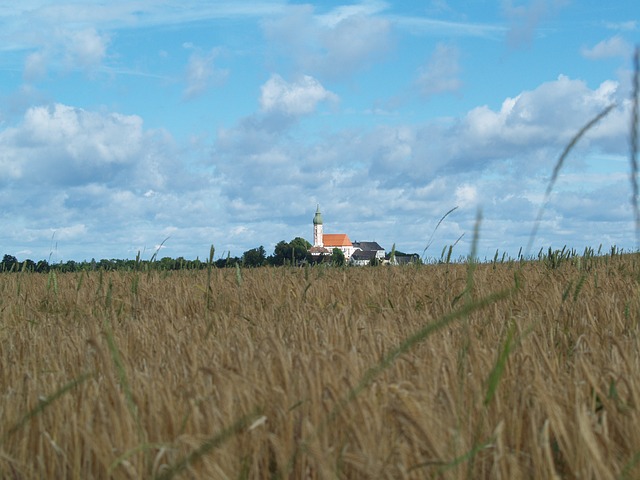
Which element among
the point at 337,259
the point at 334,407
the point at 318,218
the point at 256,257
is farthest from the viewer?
the point at 318,218

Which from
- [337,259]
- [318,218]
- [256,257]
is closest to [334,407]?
[337,259]

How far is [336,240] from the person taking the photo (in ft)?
354

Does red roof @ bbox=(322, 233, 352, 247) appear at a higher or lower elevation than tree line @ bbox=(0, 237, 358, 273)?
higher

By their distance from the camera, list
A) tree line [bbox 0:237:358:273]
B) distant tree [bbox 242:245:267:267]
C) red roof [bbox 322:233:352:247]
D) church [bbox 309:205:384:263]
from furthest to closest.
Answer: red roof [bbox 322:233:352:247] → church [bbox 309:205:384:263] → distant tree [bbox 242:245:267:267] → tree line [bbox 0:237:358:273]

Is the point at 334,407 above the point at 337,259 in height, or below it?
below

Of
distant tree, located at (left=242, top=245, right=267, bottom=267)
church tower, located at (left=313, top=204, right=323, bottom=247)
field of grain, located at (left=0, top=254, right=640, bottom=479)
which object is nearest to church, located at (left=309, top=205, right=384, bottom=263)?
church tower, located at (left=313, top=204, right=323, bottom=247)

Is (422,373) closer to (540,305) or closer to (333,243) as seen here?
(540,305)

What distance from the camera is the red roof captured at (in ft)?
348

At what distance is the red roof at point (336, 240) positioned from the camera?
106 metres

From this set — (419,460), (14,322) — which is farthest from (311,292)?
(419,460)

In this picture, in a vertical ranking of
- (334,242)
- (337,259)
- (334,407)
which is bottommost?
(334,407)

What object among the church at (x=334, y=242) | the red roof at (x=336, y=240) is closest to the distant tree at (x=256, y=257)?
the church at (x=334, y=242)

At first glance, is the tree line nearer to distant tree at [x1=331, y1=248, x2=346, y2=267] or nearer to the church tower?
distant tree at [x1=331, y1=248, x2=346, y2=267]

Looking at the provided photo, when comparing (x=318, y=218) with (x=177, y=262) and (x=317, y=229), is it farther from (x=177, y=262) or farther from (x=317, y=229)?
(x=177, y=262)
